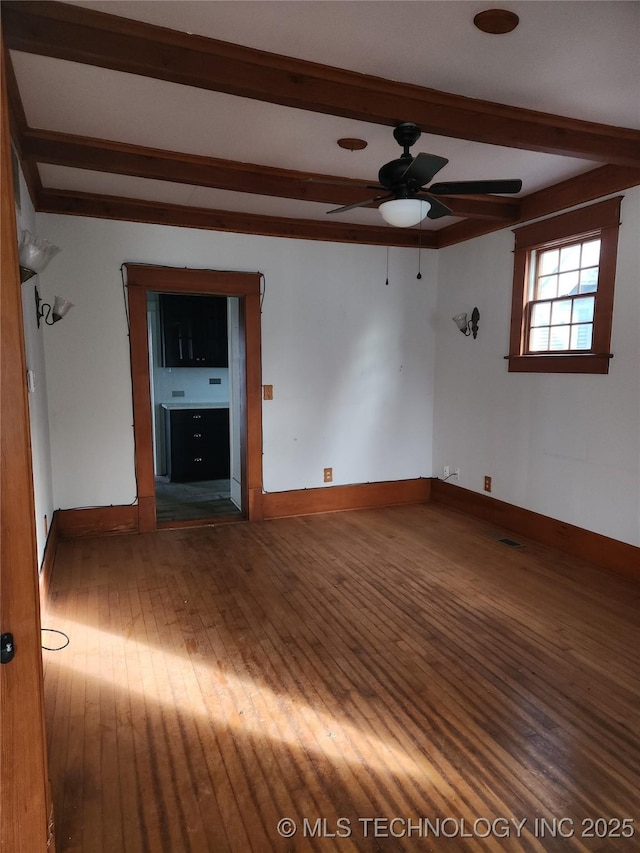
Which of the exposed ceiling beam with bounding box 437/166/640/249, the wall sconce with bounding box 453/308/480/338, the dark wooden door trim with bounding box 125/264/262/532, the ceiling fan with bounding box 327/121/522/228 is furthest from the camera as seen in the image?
the wall sconce with bounding box 453/308/480/338

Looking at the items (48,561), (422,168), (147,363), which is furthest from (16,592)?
(147,363)

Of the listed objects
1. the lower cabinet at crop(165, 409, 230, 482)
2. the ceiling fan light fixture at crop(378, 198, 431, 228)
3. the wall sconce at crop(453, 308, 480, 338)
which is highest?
the ceiling fan light fixture at crop(378, 198, 431, 228)

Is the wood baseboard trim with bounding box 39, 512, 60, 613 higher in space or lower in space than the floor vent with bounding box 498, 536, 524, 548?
higher

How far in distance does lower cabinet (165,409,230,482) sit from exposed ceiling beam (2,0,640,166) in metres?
4.35

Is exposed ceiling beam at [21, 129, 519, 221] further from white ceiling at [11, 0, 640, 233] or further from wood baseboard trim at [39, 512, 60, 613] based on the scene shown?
wood baseboard trim at [39, 512, 60, 613]

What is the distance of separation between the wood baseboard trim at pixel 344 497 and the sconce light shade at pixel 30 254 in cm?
282

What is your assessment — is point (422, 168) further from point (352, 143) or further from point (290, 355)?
point (290, 355)

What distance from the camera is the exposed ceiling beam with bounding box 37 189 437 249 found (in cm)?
404

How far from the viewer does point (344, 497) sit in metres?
5.24

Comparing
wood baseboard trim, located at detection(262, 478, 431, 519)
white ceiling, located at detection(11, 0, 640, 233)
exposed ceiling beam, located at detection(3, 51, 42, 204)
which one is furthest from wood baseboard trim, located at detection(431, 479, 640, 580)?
exposed ceiling beam, located at detection(3, 51, 42, 204)

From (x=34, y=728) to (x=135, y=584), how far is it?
230 cm

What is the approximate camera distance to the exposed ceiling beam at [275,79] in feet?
6.41

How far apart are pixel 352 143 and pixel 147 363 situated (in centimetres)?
241

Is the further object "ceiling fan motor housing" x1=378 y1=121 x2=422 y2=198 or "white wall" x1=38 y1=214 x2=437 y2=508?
"white wall" x1=38 y1=214 x2=437 y2=508
